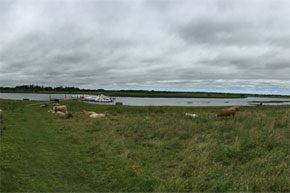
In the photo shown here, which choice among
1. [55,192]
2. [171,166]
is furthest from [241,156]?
[55,192]

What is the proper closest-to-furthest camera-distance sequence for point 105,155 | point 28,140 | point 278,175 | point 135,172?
point 278,175 < point 135,172 < point 105,155 < point 28,140

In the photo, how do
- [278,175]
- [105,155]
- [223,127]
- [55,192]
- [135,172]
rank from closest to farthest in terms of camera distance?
[55,192] < [278,175] < [135,172] < [105,155] < [223,127]

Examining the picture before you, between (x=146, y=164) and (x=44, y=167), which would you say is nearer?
(x=44, y=167)

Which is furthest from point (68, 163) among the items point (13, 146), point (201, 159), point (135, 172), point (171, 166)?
point (201, 159)

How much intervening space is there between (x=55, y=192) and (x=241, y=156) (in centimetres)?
691

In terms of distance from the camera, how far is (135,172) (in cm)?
666

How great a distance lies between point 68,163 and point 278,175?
7473 millimetres

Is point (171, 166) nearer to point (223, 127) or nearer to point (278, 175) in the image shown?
point (278, 175)

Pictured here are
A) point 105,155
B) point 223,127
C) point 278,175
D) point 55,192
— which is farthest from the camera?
point 223,127

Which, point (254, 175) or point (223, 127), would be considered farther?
point (223, 127)

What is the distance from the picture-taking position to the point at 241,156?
7645 mm

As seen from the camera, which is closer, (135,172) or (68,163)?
(135,172)

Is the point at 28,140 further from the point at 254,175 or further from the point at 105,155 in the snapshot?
the point at 254,175

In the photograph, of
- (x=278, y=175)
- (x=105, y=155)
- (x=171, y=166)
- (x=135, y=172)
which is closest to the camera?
(x=278, y=175)
